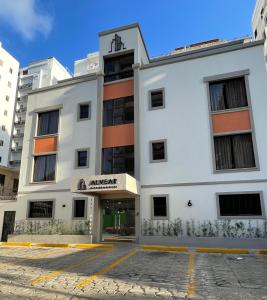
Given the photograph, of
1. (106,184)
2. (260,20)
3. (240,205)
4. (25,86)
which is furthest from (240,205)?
(25,86)

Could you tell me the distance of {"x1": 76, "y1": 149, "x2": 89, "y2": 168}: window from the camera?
751 inches

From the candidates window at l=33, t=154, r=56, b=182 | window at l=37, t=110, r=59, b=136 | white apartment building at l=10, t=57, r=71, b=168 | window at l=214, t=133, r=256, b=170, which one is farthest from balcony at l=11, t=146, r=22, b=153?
window at l=214, t=133, r=256, b=170

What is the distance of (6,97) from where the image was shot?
53094 mm

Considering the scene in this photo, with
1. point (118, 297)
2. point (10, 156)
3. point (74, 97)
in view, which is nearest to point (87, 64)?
point (10, 156)

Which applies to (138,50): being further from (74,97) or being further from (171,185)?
(171,185)

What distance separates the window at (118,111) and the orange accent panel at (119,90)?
1.02 ft

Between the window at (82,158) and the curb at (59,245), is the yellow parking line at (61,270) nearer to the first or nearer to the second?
the curb at (59,245)

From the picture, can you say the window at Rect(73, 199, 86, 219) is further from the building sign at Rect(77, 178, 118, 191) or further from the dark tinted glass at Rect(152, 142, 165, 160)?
the dark tinted glass at Rect(152, 142, 165, 160)

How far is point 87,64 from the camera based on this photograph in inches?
2282

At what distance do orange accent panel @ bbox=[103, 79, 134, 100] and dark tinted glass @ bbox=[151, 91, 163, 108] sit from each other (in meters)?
1.66

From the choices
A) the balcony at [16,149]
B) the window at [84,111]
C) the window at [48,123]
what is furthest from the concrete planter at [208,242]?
the balcony at [16,149]

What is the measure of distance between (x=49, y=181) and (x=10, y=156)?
119 ft

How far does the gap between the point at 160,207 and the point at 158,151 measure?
3.67m

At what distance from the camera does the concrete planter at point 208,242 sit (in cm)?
1371
